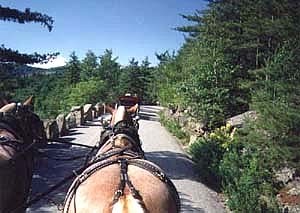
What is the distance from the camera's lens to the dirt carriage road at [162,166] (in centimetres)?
905

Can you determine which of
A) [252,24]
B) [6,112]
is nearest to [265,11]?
[252,24]

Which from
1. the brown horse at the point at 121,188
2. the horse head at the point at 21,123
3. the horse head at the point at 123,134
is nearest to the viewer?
the brown horse at the point at 121,188

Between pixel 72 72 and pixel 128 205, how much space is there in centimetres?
5805

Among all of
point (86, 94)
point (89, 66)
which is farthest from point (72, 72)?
point (86, 94)

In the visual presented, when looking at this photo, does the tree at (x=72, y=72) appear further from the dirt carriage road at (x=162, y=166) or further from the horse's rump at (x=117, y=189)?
the horse's rump at (x=117, y=189)

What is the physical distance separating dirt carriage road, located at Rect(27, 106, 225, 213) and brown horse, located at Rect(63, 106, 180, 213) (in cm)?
263

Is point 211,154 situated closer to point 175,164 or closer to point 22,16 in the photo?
point 175,164

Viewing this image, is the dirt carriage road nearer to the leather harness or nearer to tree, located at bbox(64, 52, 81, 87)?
the leather harness

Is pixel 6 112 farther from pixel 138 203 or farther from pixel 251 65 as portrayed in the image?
pixel 251 65

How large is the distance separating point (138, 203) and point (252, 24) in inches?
619

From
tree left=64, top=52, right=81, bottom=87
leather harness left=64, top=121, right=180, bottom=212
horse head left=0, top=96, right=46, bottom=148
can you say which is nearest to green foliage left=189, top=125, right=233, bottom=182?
horse head left=0, top=96, right=46, bottom=148

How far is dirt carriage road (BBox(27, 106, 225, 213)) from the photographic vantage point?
9055mm

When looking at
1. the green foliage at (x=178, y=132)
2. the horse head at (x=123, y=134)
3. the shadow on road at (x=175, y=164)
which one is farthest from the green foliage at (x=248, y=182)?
the green foliage at (x=178, y=132)

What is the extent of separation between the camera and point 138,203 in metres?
3.16
